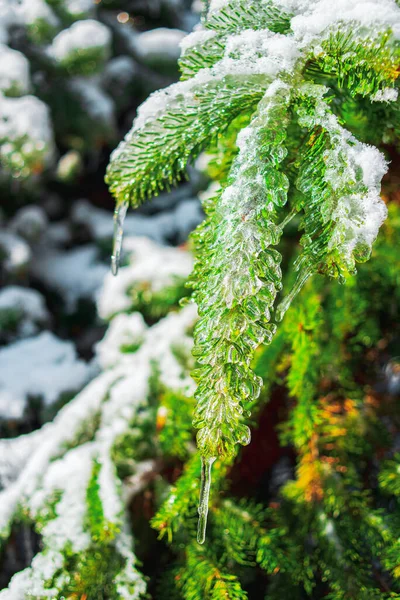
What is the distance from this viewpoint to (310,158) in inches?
15.3

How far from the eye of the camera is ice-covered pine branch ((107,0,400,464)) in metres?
0.35

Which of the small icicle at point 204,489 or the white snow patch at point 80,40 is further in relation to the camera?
the white snow patch at point 80,40

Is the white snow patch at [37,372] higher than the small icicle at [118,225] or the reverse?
the reverse

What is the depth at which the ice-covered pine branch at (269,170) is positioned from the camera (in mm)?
347

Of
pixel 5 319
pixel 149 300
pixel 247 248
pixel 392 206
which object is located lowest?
pixel 5 319

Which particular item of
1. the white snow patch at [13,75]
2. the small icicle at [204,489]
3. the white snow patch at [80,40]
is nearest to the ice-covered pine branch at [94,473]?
the small icicle at [204,489]

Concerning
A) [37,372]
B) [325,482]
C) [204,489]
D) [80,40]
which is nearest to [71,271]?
[37,372]

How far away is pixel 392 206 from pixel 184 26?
2264 mm

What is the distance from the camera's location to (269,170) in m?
0.36

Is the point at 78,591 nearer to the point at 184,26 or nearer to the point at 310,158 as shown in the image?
the point at 310,158

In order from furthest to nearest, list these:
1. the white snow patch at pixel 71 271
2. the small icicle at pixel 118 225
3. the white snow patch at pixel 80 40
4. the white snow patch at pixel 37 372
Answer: the white snow patch at pixel 71 271, the white snow patch at pixel 80 40, the white snow patch at pixel 37 372, the small icicle at pixel 118 225

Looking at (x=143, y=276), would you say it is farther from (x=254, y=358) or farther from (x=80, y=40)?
(x=80, y=40)

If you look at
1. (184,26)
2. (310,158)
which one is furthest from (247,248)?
(184,26)

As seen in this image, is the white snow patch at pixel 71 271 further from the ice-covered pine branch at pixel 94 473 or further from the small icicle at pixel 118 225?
the small icicle at pixel 118 225
